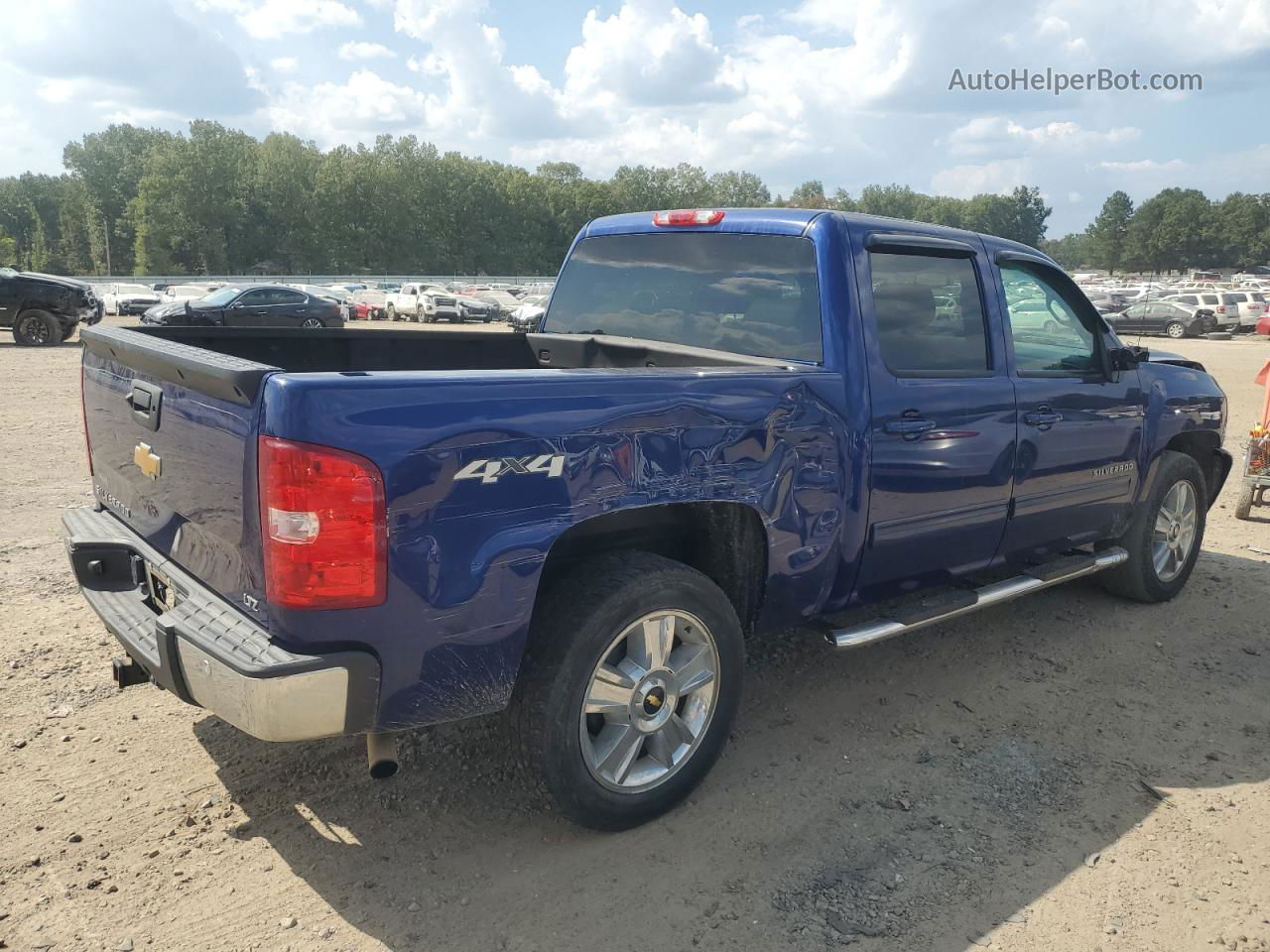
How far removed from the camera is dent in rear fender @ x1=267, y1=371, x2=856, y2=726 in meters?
2.48

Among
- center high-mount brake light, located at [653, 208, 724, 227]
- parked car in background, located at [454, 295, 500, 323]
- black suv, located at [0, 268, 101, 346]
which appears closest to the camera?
center high-mount brake light, located at [653, 208, 724, 227]

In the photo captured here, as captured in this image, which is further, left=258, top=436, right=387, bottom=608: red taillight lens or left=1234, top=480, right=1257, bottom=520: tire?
left=1234, top=480, right=1257, bottom=520: tire

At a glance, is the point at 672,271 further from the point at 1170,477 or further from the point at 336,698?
the point at 1170,477

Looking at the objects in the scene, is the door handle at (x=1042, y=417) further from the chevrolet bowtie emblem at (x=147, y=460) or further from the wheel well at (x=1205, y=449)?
the chevrolet bowtie emblem at (x=147, y=460)

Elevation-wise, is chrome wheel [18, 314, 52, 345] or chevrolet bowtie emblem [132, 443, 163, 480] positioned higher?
chevrolet bowtie emblem [132, 443, 163, 480]

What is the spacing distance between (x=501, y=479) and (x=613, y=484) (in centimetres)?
39

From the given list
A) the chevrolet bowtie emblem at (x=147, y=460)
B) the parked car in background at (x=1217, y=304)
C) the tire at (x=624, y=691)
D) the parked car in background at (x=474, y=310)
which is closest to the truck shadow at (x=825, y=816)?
the tire at (x=624, y=691)

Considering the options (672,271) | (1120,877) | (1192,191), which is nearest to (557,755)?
(1120,877)

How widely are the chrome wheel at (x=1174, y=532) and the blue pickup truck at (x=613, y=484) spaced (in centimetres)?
67

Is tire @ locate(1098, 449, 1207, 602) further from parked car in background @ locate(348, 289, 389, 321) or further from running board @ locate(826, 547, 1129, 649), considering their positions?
parked car in background @ locate(348, 289, 389, 321)

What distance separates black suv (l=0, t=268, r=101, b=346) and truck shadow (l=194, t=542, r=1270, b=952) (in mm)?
19810

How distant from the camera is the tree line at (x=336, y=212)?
100375mm

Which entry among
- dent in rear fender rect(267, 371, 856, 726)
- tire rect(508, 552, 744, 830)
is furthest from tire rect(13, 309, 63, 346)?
dent in rear fender rect(267, 371, 856, 726)

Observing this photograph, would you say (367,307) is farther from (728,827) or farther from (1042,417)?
(728,827)
